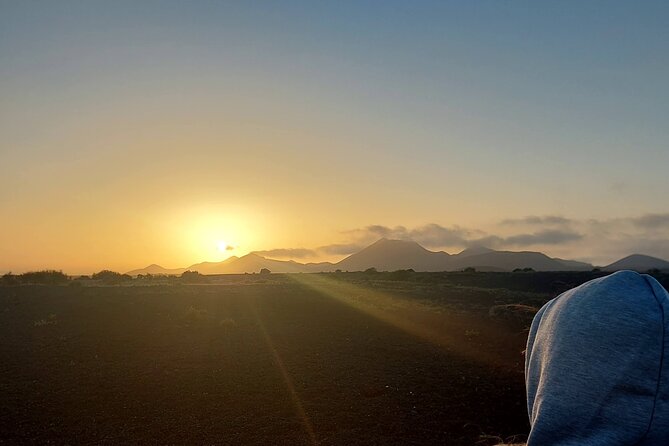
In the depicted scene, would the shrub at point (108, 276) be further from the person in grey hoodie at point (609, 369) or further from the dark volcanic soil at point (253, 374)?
the person in grey hoodie at point (609, 369)

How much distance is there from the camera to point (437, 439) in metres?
8.71

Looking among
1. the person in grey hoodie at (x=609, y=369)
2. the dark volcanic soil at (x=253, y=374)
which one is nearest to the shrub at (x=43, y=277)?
the dark volcanic soil at (x=253, y=374)

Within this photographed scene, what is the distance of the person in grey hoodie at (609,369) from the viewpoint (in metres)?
1.49

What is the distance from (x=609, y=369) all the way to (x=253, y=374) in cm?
1212

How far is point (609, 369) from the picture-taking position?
1.52 metres

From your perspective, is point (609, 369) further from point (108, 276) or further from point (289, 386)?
point (108, 276)

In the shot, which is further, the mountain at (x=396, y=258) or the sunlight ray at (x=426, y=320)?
the mountain at (x=396, y=258)

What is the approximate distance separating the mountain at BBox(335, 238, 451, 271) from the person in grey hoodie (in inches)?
6162

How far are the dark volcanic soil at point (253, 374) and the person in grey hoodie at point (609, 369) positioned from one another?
2.53 metres

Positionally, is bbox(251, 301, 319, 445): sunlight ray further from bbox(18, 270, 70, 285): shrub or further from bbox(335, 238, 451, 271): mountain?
bbox(335, 238, 451, 271): mountain

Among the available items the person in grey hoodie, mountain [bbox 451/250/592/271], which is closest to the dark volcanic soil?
the person in grey hoodie

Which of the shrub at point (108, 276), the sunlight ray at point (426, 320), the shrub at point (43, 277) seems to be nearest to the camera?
the sunlight ray at point (426, 320)

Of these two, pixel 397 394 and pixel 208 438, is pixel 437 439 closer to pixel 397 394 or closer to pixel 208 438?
pixel 397 394

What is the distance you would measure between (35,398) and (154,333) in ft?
20.4
